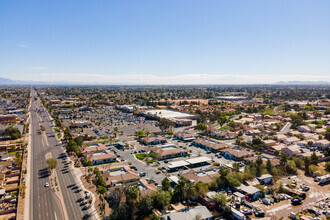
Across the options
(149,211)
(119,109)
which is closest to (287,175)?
(149,211)

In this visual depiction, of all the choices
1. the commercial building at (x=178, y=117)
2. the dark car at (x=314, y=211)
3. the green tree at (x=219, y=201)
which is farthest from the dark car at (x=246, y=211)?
the commercial building at (x=178, y=117)

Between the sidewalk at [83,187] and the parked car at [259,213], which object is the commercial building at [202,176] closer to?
the parked car at [259,213]

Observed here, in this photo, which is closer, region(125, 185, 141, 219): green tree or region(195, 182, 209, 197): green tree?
region(125, 185, 141, 219): green tree

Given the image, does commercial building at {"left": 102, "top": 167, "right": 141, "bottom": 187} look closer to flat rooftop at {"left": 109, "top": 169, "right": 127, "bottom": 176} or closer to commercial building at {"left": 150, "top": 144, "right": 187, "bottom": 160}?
flat rooftop at {"left": 109, "top": 169, "right": 127, "bottom": 176}

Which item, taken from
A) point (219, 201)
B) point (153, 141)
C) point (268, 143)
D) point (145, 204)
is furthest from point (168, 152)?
point (268, 143)

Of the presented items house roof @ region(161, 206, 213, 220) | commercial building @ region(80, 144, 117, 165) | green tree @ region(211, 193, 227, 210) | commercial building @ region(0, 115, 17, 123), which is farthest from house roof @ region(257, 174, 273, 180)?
commercial building @ region(0, 115, 17, 123)

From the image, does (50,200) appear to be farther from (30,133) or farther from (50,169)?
(30,133)

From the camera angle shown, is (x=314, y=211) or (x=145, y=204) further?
(x=314, y=211)

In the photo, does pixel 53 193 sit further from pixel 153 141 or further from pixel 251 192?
pixel 153 141
